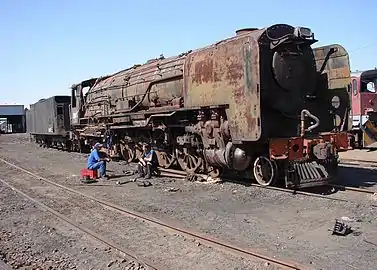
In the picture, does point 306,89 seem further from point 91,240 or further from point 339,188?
point 91,240

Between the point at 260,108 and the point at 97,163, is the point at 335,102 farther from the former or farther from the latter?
the point at 97,163

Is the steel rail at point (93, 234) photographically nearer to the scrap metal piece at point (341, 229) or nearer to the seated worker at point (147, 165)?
the scrap metal piece at point (341, 229)

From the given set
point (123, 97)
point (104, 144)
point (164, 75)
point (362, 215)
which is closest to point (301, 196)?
point (362, 215)

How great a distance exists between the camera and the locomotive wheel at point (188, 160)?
39.4 feet

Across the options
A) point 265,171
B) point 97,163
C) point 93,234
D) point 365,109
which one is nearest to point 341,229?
point 93,234

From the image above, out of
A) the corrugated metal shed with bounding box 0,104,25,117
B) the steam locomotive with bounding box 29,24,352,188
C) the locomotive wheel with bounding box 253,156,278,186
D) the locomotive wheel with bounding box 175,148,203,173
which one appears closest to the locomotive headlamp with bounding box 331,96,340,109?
the steam locomotive with bounding box 29,24,352,188

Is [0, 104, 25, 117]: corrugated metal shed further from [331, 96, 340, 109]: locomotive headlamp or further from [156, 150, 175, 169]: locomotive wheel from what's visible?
[331, 96, 340, 109]: locomotive headlamp

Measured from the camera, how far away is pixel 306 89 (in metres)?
10.3

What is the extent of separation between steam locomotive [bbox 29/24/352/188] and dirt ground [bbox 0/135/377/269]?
0.81m

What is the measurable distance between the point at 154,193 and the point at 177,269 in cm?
531

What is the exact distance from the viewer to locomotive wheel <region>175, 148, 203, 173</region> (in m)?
12.0

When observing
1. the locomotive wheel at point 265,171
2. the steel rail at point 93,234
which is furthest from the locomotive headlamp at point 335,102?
the steel rail at point 93,234

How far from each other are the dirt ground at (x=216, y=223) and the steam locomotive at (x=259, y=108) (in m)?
0.81

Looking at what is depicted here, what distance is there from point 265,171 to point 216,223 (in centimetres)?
332
